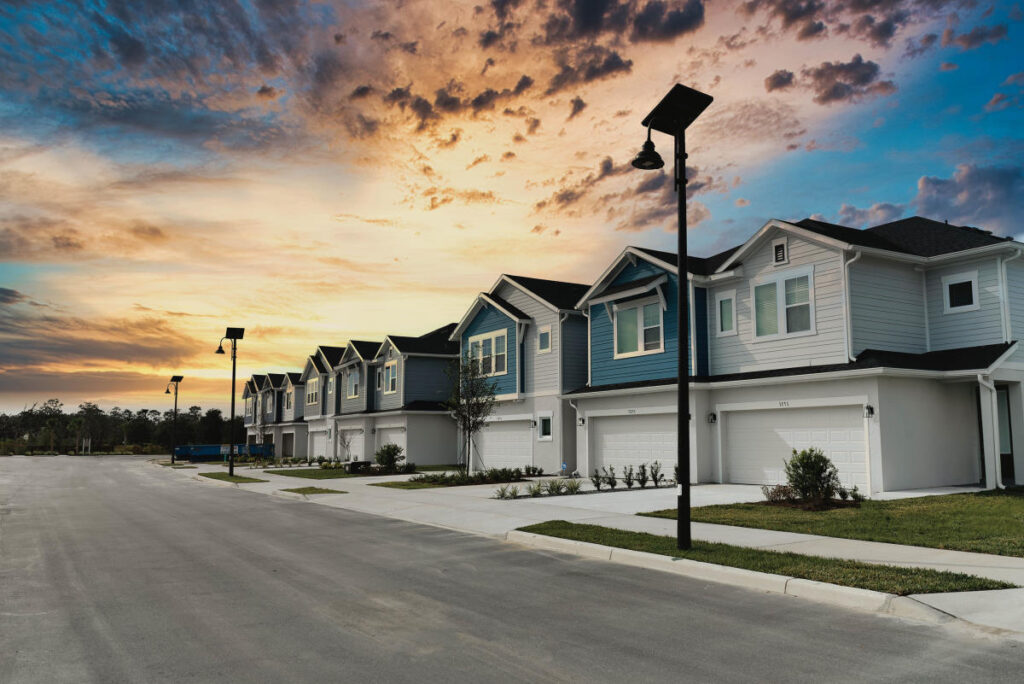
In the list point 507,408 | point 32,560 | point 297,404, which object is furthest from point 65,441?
point 32,560

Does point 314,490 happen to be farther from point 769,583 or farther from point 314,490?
point 769,583

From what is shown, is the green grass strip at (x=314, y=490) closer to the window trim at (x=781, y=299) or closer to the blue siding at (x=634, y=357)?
the blue siding at (x=634, y=357)

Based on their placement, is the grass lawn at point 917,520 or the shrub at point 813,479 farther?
the shrub at point 813,479

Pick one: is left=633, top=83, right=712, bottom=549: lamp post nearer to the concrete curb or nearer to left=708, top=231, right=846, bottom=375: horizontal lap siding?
the concrete curb

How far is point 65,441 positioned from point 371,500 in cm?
10051

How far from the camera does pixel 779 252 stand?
21891 millimetres

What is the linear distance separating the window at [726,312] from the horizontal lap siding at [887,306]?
391cm

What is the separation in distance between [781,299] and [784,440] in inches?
159

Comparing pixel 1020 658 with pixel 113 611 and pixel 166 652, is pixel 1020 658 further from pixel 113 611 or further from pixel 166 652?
pixel 113 611

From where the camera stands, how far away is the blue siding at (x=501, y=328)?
33.0m

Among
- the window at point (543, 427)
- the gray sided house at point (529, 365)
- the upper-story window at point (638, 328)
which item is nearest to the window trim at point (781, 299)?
the upper-story window at point (638, 328)

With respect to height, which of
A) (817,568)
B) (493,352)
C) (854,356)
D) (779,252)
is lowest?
(817,568)

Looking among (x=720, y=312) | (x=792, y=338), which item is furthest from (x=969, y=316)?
(x=720, y=312)

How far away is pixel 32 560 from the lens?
1154 cm
